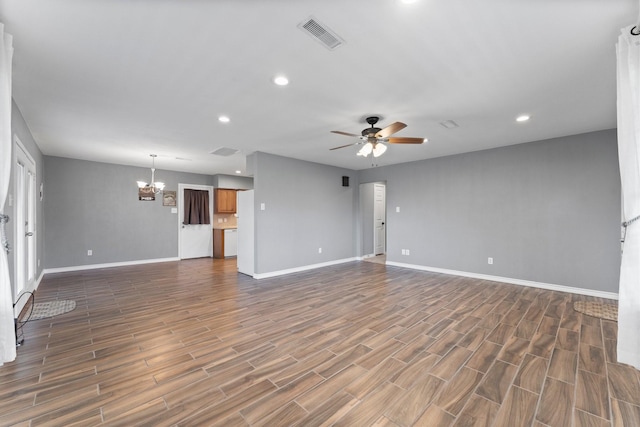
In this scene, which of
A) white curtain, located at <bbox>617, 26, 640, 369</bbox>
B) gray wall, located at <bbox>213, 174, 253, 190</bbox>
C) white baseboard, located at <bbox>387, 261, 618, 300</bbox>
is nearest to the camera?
white curtain, located at <bbox>617, 26, 640, 369</bbox>

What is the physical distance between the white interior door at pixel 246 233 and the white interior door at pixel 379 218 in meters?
4.06

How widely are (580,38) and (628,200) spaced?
131 centimetres

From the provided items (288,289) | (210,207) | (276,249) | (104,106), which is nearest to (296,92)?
(104,106)

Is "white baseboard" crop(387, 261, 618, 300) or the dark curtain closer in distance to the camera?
"white baseboard" crop(387, 261, 618, 300)

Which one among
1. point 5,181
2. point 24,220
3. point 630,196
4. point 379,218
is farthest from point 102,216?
point 630,196

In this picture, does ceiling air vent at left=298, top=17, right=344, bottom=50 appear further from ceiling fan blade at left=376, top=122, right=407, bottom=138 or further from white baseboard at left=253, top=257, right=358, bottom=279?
white baseboard at left=253, top=257, right=358, bottom=279

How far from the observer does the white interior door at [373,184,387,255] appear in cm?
828

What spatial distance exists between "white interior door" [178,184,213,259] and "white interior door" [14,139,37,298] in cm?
318

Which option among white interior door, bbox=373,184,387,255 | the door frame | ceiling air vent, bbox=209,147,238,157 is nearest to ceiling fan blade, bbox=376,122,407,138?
ceiling air vent, bbox=209,147,238,157

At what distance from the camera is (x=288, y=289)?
459 centimetres

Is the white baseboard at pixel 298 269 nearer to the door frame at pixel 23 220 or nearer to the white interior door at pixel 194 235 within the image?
the door frame at pixel 23 220

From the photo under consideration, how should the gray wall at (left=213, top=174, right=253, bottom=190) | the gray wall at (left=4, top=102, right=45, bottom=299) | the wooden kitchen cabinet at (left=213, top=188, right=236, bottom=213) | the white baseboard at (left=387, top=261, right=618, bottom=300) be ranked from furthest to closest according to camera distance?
1. the wooden kitchen cabinet at (left=213, top=188, right=236, bottom=213)
2. the gray wall at (left=213, top=174, right=253, bottom=190)
3. the white baseboard at (left=387, top=261, right=618, bottom=300)
4. the gray wall at (left=4, top=102, right=45, bottom=299)

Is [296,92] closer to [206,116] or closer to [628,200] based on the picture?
[206,116]

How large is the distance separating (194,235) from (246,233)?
3211mm
